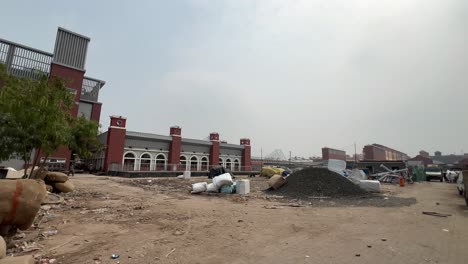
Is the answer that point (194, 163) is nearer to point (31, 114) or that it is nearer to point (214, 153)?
point (214, 153)

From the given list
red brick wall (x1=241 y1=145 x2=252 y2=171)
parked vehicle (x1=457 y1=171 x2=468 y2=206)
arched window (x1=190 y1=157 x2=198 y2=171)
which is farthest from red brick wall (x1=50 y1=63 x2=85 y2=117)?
parked vehicle (x1=457 y1=171 x2=468 y2=206)

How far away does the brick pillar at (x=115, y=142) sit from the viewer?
3038 centimetres

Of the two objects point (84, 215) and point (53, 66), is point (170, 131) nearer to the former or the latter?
point (53, 66)

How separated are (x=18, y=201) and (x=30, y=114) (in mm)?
7017

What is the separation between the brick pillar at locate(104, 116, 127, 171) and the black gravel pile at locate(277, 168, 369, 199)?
79.1 ft

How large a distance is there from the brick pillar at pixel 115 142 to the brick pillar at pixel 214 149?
13976 mm

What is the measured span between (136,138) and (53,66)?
13493mm

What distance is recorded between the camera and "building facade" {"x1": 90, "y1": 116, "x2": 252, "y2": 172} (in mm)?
30797

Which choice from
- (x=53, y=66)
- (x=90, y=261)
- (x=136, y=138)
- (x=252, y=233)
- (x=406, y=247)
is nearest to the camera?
(x=90, y=261)

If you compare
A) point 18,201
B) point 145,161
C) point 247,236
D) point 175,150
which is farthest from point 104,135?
point 247,236

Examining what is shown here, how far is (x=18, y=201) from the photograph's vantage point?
15.3 ft

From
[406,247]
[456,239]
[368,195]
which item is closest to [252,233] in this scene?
[406,247]

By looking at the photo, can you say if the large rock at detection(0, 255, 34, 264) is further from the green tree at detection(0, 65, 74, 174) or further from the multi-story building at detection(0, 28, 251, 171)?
the multi-story building at detection(0, 28, 251, 171)

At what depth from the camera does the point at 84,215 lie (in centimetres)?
720
